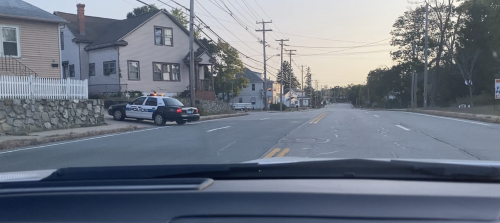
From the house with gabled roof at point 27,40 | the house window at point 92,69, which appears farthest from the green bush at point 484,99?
the house with gabled roof at point 27,40

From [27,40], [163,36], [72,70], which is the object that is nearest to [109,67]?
[72,70]

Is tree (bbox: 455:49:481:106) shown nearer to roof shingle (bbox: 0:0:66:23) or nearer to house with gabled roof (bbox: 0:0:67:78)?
house with gabled roof (bbox: 0:0:67:78)

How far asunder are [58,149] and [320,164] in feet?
40.5

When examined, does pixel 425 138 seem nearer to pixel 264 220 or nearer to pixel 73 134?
pixel 73 134

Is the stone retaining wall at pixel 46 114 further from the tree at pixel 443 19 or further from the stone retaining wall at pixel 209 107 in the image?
the tree at pixel 443 19

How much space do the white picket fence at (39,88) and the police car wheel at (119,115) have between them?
3293 millimetres

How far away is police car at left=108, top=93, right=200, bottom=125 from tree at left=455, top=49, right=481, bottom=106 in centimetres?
4090

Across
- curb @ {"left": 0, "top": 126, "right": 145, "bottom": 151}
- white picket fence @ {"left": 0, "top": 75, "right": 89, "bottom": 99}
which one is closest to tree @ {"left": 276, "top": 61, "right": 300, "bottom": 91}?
white picket fence @ {"left": 0, "top": 75, "right": 89, "bottom": 99}

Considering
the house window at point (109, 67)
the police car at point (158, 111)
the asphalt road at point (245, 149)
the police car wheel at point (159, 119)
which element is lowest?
the asphalt road at point (245, 149)

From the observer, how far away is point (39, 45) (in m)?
25.0

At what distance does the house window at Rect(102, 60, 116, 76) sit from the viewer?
37.3m

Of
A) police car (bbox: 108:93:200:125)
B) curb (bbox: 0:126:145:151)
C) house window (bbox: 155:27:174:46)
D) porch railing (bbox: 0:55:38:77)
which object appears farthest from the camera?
house window (bbox: 155:27:174:46)

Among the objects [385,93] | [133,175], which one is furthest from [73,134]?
[385,93]

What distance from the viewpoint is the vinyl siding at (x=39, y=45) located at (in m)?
24.3
